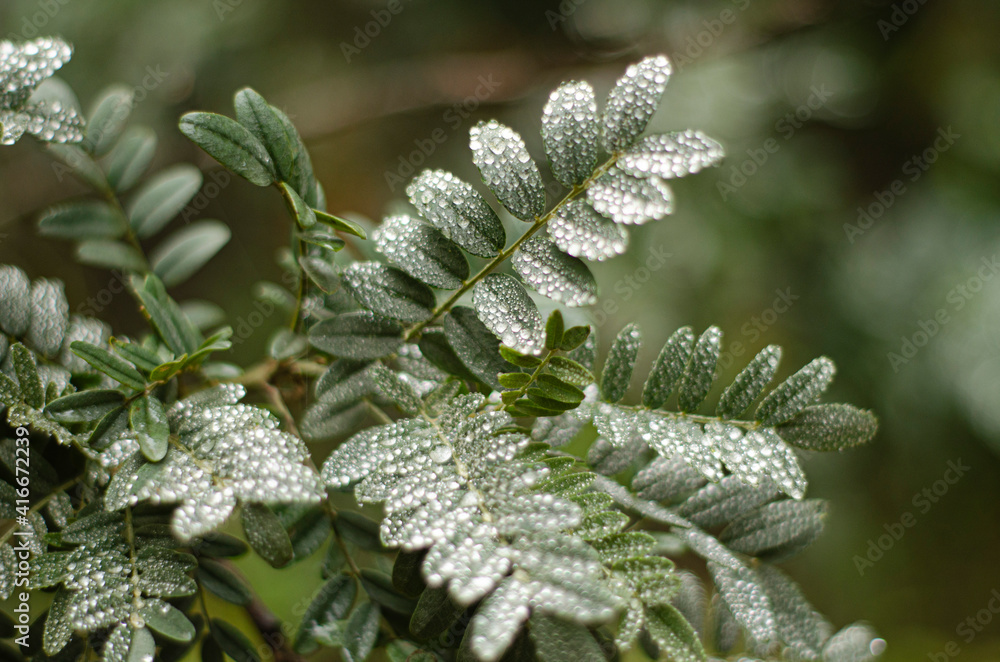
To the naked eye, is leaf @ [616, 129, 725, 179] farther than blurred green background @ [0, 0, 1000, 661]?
No

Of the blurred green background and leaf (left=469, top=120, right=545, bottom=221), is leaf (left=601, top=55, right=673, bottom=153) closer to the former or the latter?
leaf (left=469, top=120, right=545, bottom=221)

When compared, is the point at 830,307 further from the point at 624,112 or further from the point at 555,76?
the point at 624,112

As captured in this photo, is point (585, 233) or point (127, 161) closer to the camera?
point (585, 233)

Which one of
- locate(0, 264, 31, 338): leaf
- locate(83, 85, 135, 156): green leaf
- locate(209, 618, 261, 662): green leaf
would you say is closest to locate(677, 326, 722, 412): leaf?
locate(209, 618, 261, 662): green leaf

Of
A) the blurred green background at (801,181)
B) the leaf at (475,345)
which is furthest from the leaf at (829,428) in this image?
the blurred green background at (801,181)

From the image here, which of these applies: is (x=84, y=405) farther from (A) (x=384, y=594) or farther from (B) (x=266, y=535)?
(A) (x=384, y=594)

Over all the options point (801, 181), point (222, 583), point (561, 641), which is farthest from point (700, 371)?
point (801, 181)
